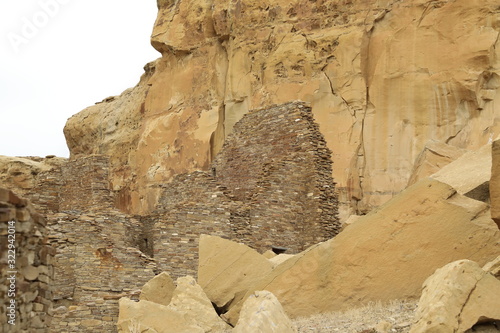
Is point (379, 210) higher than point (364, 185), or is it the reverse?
point (379, 210)

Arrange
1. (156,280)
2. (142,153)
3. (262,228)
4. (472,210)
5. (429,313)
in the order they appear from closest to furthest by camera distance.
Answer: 1. (429,313)
2. (472,210)
3. (156,280)
4. (262,228)
5. (142,153)

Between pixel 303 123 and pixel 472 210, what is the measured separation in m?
6.59

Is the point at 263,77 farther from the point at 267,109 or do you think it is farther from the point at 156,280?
the point at 156,280

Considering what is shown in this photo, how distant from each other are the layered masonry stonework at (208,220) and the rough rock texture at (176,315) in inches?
63.2

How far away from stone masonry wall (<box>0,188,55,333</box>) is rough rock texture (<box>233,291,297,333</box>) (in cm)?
206

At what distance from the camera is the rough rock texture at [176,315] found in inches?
384

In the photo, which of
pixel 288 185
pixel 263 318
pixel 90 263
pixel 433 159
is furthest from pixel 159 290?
pixel 433 159

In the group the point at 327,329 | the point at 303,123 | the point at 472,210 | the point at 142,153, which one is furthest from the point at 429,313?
the point at 142,153

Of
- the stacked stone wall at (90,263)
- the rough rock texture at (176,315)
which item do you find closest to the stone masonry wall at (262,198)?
the stacked stone wall at (90,263)

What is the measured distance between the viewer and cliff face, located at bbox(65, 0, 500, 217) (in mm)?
25484

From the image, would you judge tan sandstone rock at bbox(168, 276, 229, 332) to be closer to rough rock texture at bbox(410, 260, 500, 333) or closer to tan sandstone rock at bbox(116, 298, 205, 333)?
tan sandstone rock at bbox(116, 298, 205, 333)

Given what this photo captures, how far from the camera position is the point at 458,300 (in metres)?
7.48

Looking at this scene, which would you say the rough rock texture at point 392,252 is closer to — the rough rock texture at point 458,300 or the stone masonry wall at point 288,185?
the rough rock texture at point 458,300

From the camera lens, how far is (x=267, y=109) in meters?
16.8
